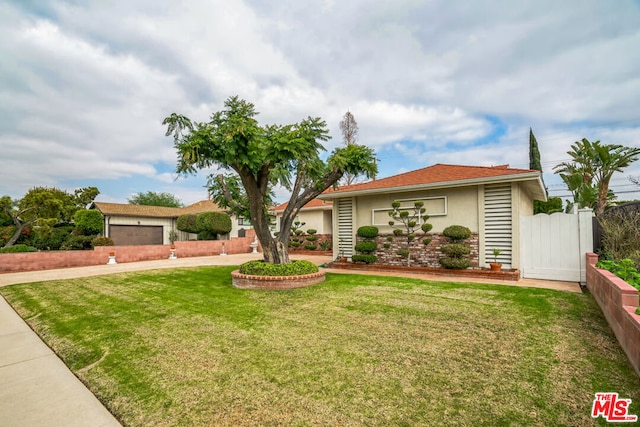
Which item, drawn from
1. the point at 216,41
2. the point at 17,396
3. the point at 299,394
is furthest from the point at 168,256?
the point at 299,394

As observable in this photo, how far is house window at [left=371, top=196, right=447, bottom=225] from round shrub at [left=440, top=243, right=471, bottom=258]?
1.20m

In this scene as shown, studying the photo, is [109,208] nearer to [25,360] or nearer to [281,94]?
[281,94]

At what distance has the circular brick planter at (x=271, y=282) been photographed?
732 cm

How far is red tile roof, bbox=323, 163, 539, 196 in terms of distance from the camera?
29.4 feet

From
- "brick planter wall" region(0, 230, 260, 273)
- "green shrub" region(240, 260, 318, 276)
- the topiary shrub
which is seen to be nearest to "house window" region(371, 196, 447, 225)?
the topiary shrub

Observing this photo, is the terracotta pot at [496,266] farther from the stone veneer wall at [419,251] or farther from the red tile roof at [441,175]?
the red tile roof at [441,175]

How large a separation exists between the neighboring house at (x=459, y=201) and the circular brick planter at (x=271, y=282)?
4711mm

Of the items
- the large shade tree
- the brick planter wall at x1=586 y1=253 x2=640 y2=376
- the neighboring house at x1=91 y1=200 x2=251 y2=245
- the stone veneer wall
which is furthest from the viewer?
the neighboring house at x1=91 y1=200 x2=251 y2=245

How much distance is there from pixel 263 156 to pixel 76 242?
17.5m

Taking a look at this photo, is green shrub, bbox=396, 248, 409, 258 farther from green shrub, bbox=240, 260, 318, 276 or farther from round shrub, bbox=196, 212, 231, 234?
round shrub, bbox=196, 212, 231, 234

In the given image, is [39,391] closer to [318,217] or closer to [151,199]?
[318,217]

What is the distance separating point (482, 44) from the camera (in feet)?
28.6

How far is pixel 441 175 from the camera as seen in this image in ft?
34.0

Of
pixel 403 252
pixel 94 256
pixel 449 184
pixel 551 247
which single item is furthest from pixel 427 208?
pixel 94 256
